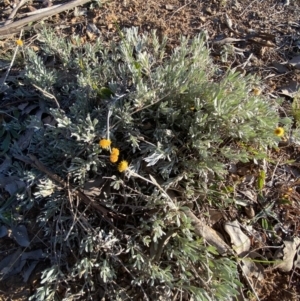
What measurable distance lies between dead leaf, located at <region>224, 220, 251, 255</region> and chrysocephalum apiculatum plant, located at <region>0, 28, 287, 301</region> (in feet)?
0.59

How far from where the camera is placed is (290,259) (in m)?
2.78

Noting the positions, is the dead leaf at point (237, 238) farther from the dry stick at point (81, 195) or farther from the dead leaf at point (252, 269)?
the dry stick at point (81, 195)

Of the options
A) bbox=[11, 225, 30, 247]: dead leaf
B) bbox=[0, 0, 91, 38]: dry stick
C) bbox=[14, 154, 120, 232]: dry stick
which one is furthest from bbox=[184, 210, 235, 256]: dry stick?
bbox=[0, 0, 91, 38]: dry stick

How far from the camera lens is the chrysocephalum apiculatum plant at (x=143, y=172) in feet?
8.38

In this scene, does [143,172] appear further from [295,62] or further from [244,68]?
[295,62]

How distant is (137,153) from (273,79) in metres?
1.29

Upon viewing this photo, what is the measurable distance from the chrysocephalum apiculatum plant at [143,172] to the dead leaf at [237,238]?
179mm

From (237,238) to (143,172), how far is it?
2.30ft

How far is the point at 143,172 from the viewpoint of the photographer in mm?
2732

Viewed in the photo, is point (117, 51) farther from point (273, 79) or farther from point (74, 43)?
point (273, 79)

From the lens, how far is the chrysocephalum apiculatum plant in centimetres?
255

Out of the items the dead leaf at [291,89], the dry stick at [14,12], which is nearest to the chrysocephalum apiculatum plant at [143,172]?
the dead leaf at [291,89]

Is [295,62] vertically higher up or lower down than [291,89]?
higher up

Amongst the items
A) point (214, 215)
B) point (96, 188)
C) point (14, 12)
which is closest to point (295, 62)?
point (214, 215)
